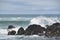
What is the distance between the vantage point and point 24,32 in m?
26.6

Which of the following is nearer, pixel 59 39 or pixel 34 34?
pixel 59 39

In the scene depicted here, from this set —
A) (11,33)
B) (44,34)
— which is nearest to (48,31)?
(44,34)

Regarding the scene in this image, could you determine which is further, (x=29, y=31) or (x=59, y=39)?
(x=29, y=31)

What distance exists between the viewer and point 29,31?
2622cm

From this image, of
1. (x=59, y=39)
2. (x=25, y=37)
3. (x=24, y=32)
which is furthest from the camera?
(x=24, y=32)

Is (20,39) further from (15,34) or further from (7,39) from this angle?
(15,34)

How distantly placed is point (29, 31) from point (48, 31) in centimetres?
201

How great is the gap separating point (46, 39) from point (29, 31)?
10.4ft

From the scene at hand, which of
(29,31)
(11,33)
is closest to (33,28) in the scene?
(29,31)

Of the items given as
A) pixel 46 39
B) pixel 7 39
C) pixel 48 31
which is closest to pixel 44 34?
pixel 48 31

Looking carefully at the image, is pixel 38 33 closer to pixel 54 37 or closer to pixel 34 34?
pixel 34 34

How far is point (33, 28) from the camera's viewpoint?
26391mm

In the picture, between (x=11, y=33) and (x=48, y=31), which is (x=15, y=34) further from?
(x=48, y=31)

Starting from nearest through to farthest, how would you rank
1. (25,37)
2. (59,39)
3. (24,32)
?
1. (59,39)
2. (25,37)
3. (24,32)
